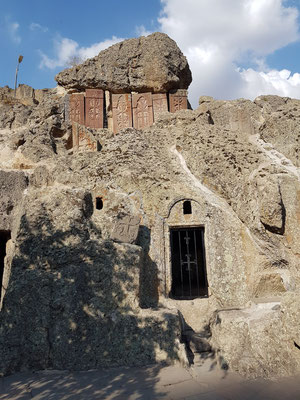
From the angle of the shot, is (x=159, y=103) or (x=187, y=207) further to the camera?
(x=159, y=103)

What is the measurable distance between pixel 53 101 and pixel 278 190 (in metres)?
7.89

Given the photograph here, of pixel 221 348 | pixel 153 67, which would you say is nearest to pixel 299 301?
pixel 221 348

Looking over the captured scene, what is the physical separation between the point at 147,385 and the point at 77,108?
28.8ft

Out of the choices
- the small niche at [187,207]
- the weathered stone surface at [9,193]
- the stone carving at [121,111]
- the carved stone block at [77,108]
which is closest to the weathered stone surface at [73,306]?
the weathered stone surface at [9,193]

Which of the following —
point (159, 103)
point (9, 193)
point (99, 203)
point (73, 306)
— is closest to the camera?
point (73, 306)

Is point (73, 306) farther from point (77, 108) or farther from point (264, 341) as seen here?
point (77, 108)

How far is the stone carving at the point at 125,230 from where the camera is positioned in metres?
5.70

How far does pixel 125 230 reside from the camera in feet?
19.0

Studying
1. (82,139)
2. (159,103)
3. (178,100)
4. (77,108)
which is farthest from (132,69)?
(82,139)

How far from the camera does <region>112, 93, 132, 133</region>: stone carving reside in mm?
10109

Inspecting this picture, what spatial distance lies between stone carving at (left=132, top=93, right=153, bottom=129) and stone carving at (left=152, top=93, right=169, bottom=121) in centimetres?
19

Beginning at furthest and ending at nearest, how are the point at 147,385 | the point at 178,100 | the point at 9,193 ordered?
the point at 178,100 < the point at 9,193 < the point at 147,385

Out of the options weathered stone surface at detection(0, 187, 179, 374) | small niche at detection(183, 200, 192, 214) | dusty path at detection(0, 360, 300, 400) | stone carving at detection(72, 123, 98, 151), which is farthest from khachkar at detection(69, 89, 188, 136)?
dusty path at detection(0, 360, 300, 400)

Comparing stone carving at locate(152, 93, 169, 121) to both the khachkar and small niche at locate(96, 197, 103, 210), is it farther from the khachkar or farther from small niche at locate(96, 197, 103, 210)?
small niche at locate(96, 197, 103, 210)
